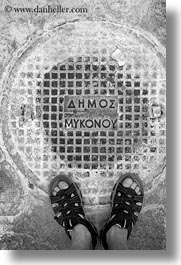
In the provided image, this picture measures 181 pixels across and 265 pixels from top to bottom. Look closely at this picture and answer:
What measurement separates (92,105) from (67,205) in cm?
28

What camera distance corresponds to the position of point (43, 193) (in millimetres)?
1063

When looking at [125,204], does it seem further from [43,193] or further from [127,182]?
[43,193]

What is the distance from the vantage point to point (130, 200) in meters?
1.05

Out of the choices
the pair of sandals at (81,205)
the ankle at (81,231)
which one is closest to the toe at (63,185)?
the pair of sandals at (81,205)

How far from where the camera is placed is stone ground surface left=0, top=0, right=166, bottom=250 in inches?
41.2

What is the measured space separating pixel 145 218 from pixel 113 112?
30 centimetres

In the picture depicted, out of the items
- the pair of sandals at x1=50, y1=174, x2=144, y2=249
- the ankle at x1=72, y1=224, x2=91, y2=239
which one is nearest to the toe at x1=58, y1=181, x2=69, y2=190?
the pair of sandals at x1=50, y1=174, x2=144, y2=249

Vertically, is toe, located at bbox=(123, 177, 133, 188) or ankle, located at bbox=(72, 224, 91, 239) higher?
toe, located at bbox=(123, 177, 133, 188)

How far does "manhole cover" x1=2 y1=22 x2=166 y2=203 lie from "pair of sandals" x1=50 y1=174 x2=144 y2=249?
0.09 feet

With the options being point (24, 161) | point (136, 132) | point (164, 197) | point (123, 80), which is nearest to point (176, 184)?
point (164, 197)

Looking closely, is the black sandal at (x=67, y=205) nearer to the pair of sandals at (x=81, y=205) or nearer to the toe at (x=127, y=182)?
the pair of sandals at (x=81, y=205)

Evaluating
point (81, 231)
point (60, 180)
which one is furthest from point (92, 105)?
point (81, 231)

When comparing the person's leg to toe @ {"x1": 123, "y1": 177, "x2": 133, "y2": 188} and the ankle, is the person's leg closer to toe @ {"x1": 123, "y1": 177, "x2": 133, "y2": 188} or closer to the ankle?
the ankle

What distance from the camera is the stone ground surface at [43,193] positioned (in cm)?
105
